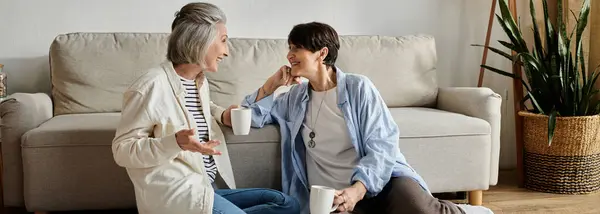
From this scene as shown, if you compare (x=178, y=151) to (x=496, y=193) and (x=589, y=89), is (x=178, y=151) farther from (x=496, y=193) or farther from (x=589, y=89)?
(x=589, y=89)

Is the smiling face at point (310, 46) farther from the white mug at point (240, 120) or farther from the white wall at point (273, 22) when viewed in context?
the white wall at point (273, 22)

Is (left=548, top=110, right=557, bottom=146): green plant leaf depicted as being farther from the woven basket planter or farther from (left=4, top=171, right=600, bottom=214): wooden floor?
(left=4, top=171, right=600, bottom=214): wooden floor

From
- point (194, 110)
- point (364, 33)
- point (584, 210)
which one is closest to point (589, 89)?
point (584, 210)

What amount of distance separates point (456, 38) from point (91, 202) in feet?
7.21

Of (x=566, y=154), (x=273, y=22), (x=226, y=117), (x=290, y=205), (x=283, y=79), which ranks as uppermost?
(x=273, y=22)

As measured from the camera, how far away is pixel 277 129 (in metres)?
2.61

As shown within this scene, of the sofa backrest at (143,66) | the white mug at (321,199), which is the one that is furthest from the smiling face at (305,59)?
the sofa backrest at (143,66)

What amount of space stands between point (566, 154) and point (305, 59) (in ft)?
5.52

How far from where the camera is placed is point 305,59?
2.21 m

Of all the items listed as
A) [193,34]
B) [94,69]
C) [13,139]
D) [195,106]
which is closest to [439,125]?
[195,106]

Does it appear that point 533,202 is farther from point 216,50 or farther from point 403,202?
point 216,50

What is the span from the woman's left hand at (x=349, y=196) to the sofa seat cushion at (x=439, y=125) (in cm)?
70

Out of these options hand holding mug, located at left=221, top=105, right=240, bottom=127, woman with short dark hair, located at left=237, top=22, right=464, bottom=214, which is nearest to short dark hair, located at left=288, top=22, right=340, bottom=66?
woman with short dark hair, located at left=237, top=22, right=464, bottom=214

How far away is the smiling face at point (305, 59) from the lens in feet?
7.27
